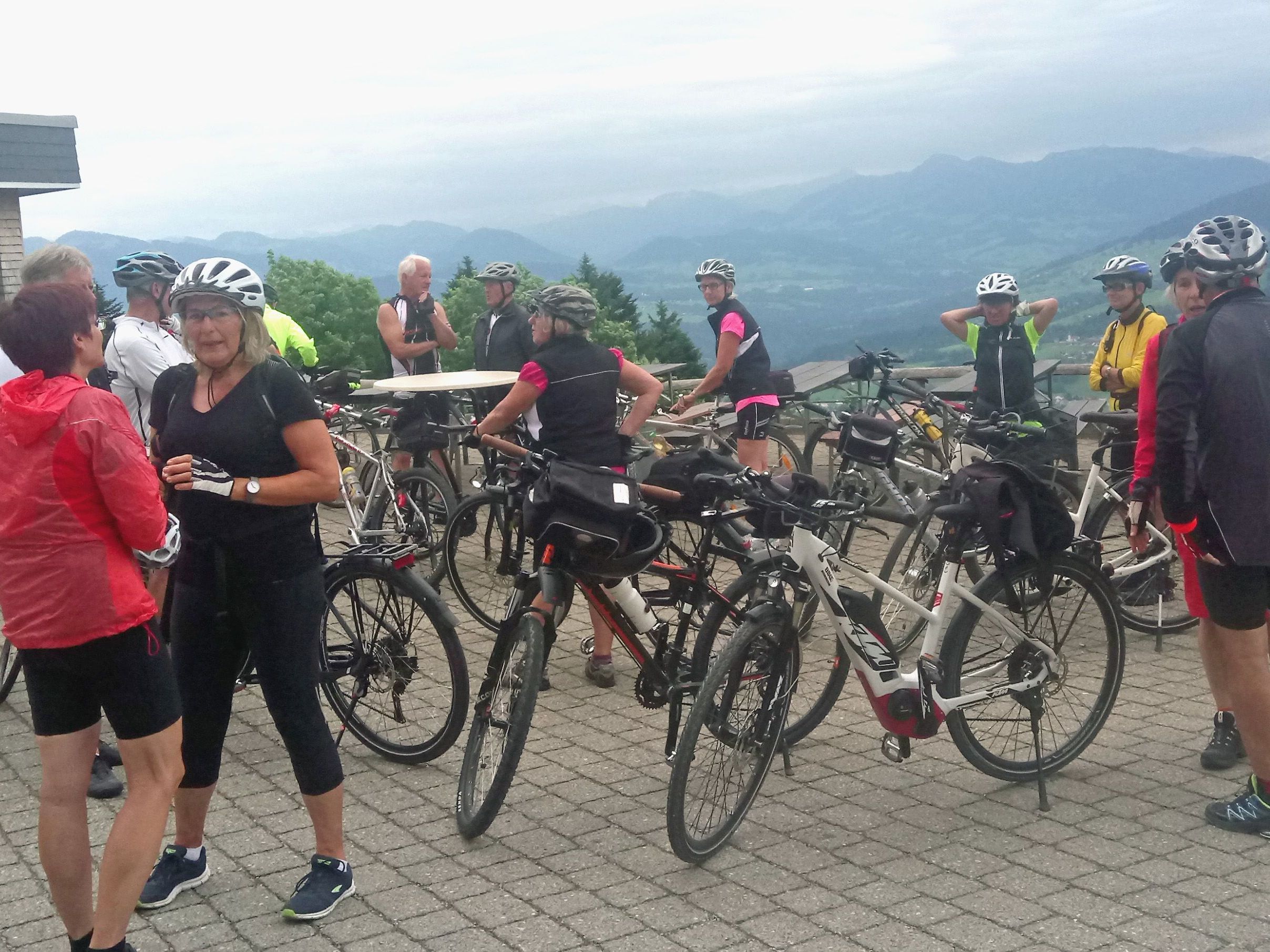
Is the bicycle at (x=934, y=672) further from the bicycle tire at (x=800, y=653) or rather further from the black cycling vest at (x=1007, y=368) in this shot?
the black cycling vest at (x=1007, y=368)

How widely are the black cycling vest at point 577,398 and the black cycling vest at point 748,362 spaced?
353cm

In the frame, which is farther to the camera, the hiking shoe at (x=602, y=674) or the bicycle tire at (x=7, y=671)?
the hiking shoe at (x=602, y=674)

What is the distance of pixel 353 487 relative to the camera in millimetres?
8102

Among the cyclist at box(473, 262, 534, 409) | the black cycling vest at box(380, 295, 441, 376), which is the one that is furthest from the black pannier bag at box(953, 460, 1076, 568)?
the black cycling vest at box(380, 295, 441, 376)

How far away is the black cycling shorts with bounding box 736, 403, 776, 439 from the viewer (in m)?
9.43

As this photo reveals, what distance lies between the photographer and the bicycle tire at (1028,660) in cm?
465

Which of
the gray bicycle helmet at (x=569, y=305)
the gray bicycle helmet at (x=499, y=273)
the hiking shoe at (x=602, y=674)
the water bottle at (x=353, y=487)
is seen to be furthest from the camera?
the gray bicycle helmet at (x=499, y=273)

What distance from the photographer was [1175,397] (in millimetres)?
4320

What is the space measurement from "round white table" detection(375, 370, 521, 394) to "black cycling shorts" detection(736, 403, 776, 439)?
6.20 ft

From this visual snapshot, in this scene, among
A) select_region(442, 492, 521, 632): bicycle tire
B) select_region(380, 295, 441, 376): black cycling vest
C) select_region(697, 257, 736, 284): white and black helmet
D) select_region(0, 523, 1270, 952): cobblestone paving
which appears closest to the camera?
select_region(0, 523, 1270, 952): cobblestone paving

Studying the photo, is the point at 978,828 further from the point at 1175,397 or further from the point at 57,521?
the point at 57,521

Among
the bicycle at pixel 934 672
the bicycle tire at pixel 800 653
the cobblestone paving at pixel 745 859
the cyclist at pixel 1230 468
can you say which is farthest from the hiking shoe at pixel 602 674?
the cyclist at pixel 1230 468

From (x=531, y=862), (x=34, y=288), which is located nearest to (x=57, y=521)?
(x=34, y=288)

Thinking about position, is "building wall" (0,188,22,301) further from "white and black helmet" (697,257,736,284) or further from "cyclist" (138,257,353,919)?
"cyclist" (138,257,353,919)
